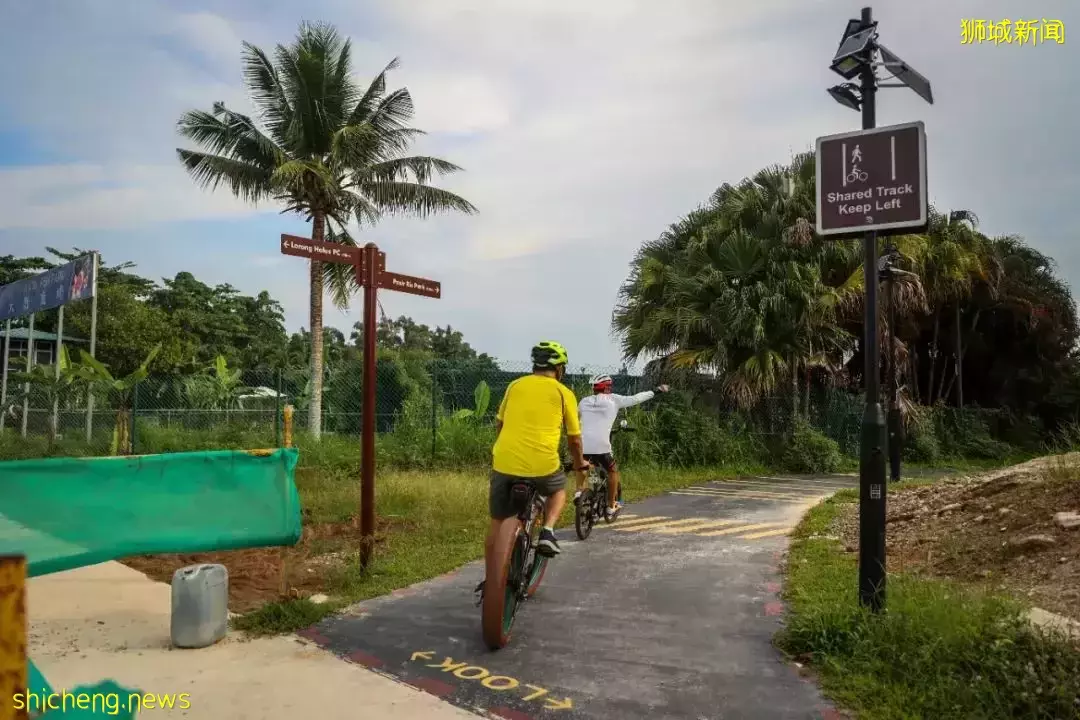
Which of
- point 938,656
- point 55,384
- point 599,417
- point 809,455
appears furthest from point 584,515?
point 55,384

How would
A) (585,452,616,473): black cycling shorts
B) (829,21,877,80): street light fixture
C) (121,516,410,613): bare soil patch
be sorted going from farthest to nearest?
(585,452,616,473): black cycling shorts
(121,516,410,613): bare soil patch
(829,21,877,80): street light fixture

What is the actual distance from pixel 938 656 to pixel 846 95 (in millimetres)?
3301

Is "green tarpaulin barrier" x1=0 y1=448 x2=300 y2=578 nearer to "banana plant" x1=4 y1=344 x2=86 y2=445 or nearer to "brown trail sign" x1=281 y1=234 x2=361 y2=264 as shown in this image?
"brown trail sign" x1=281 y1=234 x2=361 y2=264

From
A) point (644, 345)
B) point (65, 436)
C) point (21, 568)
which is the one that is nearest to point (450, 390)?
point (644, 345)

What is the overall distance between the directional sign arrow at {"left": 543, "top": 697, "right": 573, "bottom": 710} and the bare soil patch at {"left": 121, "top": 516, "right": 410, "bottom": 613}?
2.39 m

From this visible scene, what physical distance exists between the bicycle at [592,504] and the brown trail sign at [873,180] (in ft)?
12.4

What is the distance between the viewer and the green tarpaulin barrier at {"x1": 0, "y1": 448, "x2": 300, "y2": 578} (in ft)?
16.3

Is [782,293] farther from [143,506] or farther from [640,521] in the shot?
[143,506]

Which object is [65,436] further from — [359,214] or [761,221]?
[761,221]

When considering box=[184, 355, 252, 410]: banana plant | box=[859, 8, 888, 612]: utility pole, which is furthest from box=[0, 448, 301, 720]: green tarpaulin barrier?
box=[184, 355, 252, 410]: banana plant

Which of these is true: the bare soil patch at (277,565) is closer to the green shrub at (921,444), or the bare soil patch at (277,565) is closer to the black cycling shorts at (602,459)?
the black cycling shorts at (602,459)

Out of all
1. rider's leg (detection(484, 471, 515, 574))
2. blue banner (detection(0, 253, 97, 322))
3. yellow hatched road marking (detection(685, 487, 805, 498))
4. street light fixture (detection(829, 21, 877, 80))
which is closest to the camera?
street light fixture (detection(829, 21, 877, 80))

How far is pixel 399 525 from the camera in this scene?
349 inches

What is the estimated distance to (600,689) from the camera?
410cm
